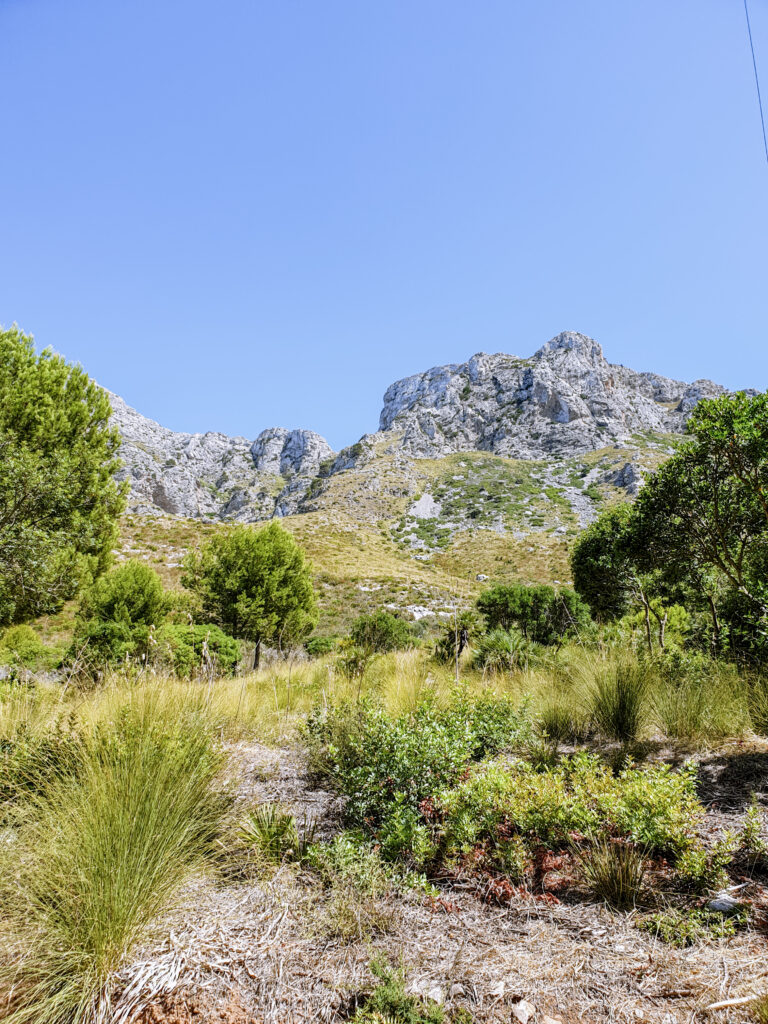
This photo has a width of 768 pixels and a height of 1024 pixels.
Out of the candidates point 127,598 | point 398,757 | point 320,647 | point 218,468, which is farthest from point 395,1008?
point 218,468

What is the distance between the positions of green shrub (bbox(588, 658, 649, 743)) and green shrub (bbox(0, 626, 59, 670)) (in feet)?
29.5

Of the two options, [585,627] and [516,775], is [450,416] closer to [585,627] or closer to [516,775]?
[585,627]

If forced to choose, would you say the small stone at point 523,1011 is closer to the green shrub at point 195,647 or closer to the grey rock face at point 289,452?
the green shrub at point 195,647

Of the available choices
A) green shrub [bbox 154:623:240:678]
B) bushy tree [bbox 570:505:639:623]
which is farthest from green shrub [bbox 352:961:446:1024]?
bushy tree [bbox 570:505:639:623]

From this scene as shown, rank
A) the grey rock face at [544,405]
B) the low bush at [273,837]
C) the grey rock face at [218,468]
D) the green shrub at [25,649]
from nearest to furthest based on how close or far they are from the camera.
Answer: the low bush at [273,837] < the green shrub at [25,649] < the grey rock face at [544,405] < the grey rock face at [218,468]

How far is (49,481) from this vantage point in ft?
20.9

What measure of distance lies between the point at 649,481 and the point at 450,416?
8785 cm

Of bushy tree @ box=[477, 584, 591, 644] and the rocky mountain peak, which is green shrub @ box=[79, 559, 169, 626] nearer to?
bushy tree @ box=[477, 584, 591, 644]

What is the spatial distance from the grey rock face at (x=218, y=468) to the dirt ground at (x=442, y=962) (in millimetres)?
79339

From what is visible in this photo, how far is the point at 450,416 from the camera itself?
91.3m

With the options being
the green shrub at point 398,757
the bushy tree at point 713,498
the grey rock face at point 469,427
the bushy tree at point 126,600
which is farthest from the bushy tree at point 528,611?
the grey rock face at point 469,427

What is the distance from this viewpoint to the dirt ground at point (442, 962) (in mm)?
1694

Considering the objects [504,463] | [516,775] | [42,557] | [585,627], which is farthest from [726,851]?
[504,463]

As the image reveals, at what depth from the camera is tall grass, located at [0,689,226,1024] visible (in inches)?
67.2
